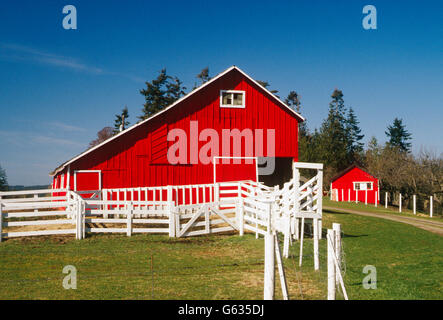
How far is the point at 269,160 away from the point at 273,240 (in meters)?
21.5

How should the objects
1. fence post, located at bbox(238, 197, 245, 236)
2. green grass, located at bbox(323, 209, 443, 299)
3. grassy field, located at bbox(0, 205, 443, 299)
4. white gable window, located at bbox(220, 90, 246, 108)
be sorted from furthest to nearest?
white gable window, located at bbox(220, 90, 246, 108) → fence post, located at bbox(238, 197, 245, 236) → green grass, located at bbox(323, 209, 443, 299) → grassy field, located at bbox(0, 205, 443, 299)

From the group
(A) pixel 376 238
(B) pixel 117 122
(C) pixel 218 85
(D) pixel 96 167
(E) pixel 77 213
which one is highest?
(B) pixel 117 122

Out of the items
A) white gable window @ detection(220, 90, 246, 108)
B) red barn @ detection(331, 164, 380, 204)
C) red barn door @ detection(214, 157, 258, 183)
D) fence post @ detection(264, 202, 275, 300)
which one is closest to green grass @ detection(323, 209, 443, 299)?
fence post @ detection(264, 202, 275, 300)

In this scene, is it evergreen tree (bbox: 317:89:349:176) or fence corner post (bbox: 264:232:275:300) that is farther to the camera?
evergreen tree (bbox: 317:89:349:176)

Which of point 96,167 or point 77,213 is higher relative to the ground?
point 96,167

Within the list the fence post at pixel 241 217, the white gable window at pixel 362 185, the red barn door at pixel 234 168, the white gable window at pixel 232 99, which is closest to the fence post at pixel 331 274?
the fence post at pixel 241 217

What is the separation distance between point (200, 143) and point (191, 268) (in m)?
13.5

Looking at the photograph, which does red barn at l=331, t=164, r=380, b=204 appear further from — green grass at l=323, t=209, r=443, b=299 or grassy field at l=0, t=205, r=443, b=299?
grassy field at l=0, t=205, r=443, b=299

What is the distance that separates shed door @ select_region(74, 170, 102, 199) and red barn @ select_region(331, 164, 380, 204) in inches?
1300

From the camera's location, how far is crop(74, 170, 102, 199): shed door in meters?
20.6
